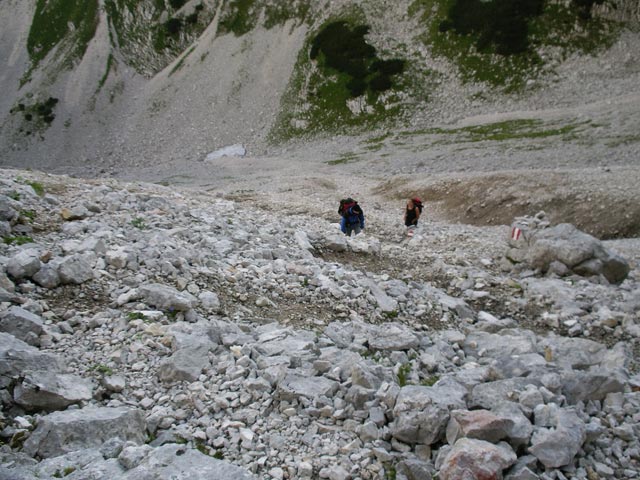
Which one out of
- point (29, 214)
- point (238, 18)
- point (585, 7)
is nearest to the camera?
point (29, 214)

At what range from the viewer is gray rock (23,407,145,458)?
17.2 ft

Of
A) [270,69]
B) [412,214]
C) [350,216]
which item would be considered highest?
[270,69]

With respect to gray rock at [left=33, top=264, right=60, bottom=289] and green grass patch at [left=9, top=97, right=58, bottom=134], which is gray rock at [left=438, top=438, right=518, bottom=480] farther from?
green grass patch at [left=9, top=97, right=58, bottom=134]

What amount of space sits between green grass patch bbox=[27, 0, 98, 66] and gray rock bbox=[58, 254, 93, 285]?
85.1 meters

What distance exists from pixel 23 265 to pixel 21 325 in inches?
73.0

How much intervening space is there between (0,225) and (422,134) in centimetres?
4146

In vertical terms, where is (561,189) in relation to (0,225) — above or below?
above

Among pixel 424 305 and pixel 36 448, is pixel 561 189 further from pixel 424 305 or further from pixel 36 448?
pixel 36 448

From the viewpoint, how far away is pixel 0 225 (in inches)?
405

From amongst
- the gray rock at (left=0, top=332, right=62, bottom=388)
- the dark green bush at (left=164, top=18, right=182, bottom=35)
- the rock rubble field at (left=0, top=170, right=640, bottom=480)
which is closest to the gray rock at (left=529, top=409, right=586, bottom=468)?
the rock rubble field at (left=0, top=170, right=640, bottom=480)

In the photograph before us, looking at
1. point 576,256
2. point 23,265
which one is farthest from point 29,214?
point 576,256

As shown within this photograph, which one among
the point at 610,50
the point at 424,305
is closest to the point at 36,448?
the point at 424,305

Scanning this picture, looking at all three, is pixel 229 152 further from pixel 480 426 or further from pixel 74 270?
pixel 480 426

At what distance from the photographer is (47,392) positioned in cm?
581
